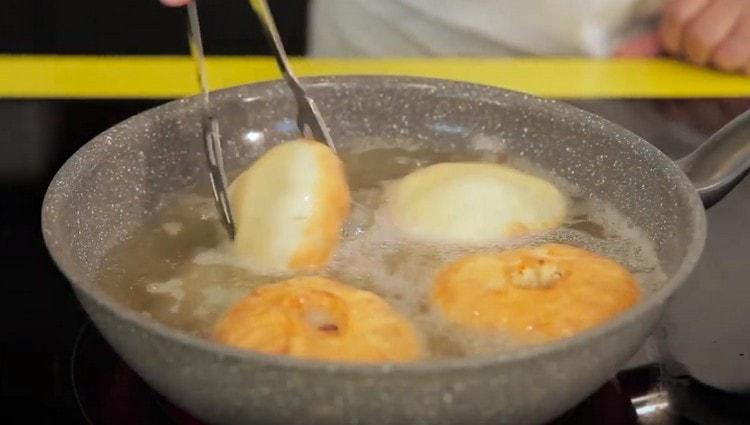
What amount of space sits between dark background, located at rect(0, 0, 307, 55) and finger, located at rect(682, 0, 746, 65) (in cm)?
85

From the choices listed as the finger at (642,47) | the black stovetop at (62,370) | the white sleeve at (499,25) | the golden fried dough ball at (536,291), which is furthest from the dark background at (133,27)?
the golden fried dough ball at (536,291)

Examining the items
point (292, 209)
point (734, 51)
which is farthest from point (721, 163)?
point (734, 51)

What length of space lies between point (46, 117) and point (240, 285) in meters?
0.33

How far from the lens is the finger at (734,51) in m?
0.89

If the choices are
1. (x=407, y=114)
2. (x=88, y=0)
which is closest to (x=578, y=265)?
(x=407, y=114)

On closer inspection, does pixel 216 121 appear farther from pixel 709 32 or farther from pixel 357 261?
pixel 709 32

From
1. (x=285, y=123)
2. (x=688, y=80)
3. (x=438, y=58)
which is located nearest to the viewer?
(x=285, y=123)

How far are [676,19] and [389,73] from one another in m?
0.28

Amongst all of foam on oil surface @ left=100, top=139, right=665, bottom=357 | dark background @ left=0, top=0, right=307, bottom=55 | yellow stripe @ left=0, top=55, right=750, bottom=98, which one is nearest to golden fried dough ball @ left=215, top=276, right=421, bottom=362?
foam on oil surface @ left=100, top=139, right=665, bottom=357

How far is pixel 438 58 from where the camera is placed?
1.00 m

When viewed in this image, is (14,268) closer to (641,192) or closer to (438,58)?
(641,192)

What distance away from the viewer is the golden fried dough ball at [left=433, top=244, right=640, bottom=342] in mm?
447

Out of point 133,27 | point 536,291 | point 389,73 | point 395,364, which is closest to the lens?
point 395,364

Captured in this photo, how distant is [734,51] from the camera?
896 mm
